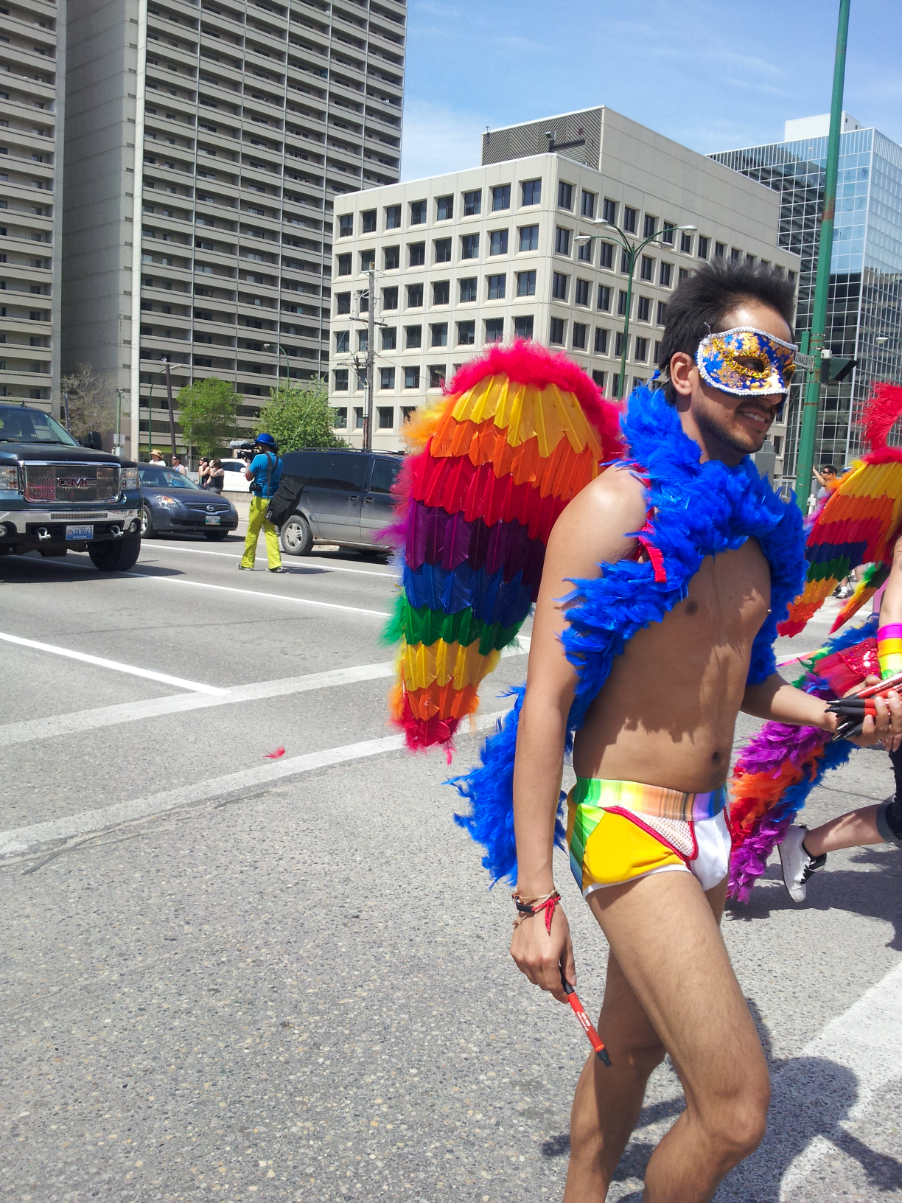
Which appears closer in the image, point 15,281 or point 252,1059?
point 252,1059

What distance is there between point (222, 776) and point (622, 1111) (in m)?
3.72

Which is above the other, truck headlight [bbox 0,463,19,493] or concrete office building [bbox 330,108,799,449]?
concrete office building [bbox 330,108,799,449]

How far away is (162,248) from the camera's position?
9712 centimetres

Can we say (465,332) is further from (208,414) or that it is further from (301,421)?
(208,414)

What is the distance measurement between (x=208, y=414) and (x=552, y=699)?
90.6 m

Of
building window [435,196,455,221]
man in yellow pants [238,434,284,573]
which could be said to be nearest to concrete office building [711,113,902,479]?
building window [435,196,455,221]

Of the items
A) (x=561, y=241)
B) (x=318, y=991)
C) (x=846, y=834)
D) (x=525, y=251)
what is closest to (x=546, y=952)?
(x=318, y=991)

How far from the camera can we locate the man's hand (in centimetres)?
177

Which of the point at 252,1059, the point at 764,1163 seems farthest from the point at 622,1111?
the point at 252,1059

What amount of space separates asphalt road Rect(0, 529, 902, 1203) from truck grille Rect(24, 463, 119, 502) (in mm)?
7018

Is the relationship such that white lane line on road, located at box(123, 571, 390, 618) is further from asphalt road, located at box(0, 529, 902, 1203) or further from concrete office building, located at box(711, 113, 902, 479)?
concrete office building, located at box(711, 113, 902, 479)

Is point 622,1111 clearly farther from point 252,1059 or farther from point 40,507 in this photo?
point 40,507

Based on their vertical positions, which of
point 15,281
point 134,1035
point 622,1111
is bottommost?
point 134,1035

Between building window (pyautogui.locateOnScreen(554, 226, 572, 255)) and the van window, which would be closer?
the van window
